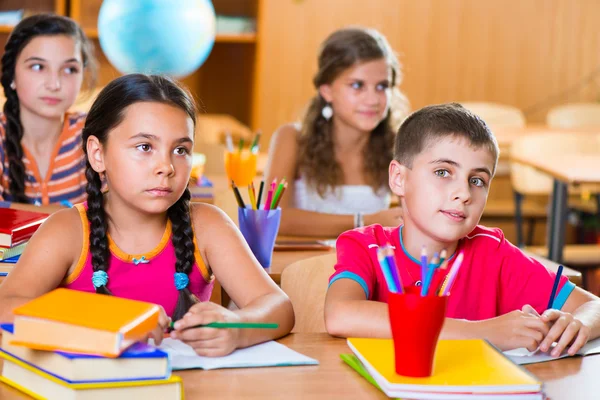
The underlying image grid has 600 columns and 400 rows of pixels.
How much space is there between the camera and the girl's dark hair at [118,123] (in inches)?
65.5

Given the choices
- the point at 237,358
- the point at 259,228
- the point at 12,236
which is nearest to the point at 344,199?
the point at 259,228

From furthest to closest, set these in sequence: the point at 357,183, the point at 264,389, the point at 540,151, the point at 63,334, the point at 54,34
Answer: the point at 540,151, the point at 357,183, the point at 54,34, the point at 264,389, the point at 63,334

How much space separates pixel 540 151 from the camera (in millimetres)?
4914

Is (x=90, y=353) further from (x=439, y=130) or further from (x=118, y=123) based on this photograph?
(x=439, y=130)

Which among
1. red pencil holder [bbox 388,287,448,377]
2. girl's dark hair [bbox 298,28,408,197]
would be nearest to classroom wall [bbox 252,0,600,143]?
girl's dark hair [bbox 298,28,408,197]

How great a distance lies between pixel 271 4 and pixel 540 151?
1959mm

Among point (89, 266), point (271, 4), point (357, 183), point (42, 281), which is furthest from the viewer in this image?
point (271, 4)

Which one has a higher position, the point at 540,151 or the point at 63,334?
the point at 63,334

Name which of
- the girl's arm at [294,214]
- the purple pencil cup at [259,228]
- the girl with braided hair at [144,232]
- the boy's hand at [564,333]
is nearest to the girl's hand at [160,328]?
the girl with braided hair at [144,232]

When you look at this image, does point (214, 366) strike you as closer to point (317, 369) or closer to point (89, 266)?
point (317, 369)

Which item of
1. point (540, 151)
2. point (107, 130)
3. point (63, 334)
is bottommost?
point (540, 151)

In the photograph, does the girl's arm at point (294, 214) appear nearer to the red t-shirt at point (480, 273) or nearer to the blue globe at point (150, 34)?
the blue globe at point (150, 34)

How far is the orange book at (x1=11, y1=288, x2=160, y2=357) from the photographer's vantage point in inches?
42.4

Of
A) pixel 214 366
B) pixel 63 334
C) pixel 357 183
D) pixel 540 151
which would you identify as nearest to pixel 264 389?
pixel 214 366
